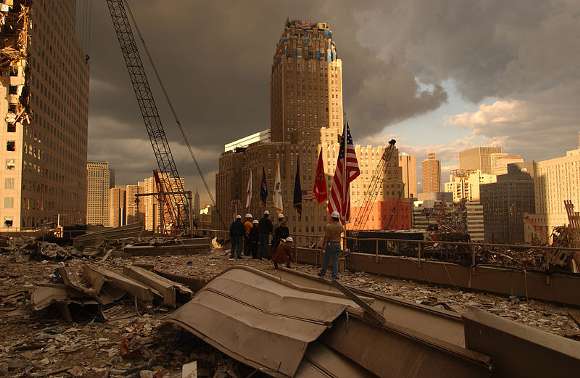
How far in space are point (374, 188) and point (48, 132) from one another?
11066 centimetres

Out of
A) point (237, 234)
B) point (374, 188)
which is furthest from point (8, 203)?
point (374, 188)

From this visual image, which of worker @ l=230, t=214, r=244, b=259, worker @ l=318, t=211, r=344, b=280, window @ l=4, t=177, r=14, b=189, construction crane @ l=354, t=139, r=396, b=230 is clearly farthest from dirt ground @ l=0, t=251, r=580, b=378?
construction crane @ l=354, t=139, r=396, b=230

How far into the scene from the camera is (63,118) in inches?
3383

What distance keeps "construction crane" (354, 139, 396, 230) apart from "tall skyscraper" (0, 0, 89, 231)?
8562cm

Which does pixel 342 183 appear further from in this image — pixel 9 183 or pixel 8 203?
pixel 9 183

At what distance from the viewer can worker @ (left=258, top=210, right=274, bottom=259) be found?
19016 mm

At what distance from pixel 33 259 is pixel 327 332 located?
68.3 ft

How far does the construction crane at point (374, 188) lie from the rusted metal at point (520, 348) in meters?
135

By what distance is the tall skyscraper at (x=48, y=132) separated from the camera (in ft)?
198

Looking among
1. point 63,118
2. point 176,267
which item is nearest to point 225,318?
point 176,267

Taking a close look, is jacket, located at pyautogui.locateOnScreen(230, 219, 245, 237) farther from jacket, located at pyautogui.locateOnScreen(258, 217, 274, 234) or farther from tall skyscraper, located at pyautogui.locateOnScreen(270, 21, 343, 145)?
tall skyscraper, located at pyautogui.locateOnScreen(270, 21, 343, 145)

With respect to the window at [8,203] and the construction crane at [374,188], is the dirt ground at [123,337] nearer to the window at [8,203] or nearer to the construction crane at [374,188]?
the window at [8,203]

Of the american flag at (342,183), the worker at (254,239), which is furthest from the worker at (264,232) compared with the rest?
the american flag at (342,183)

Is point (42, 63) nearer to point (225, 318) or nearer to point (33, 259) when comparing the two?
point (33, 259)
